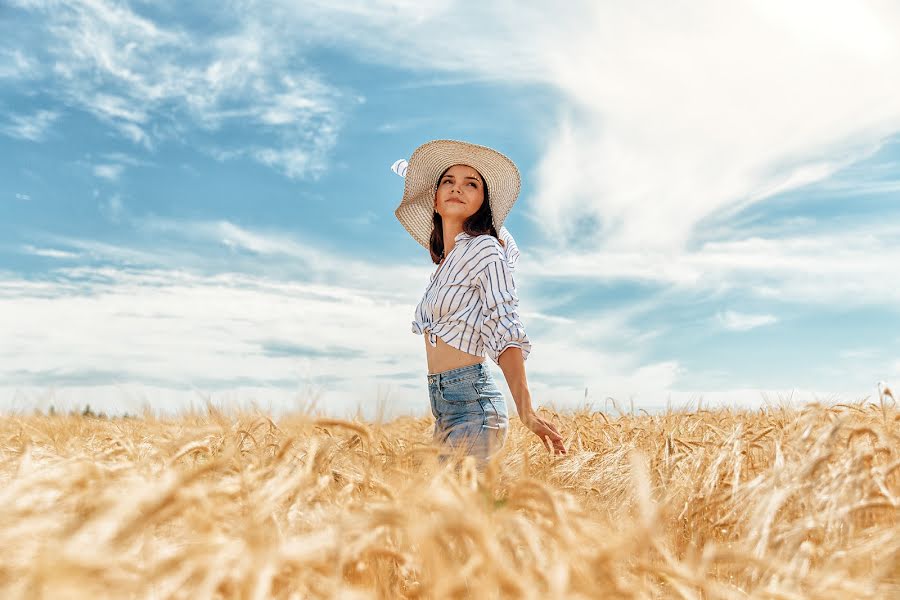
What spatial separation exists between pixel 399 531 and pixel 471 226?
3160 mm

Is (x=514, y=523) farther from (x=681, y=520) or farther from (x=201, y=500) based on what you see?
(x=681, y=520)

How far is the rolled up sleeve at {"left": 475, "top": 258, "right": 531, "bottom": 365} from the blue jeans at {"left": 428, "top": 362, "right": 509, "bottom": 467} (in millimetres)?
171

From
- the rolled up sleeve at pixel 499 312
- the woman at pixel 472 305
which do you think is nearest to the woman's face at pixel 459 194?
the woman at pixel 472 305

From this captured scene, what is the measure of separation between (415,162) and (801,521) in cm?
367

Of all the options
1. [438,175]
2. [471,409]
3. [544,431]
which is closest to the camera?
[544,431]

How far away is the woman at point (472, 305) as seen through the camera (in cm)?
384

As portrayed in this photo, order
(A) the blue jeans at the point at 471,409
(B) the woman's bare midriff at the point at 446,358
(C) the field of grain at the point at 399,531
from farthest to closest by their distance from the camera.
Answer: (B) the woman's bare midriff at the point at 446,358, (A) the blue jeans at the point at 471,409, (C) the field of grain at the point at 399,531

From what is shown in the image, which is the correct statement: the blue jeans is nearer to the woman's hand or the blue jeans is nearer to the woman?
the woman

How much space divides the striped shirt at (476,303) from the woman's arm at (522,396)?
0.18 ft

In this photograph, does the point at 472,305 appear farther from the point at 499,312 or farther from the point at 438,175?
the point at 438,175

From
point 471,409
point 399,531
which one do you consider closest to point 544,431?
point 471,409

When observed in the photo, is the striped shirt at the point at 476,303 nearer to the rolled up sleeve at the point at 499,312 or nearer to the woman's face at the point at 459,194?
the rolled up sleeve at the point at 499,312

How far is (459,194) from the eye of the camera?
468 centimetres

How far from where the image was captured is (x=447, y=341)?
4.05 metres
